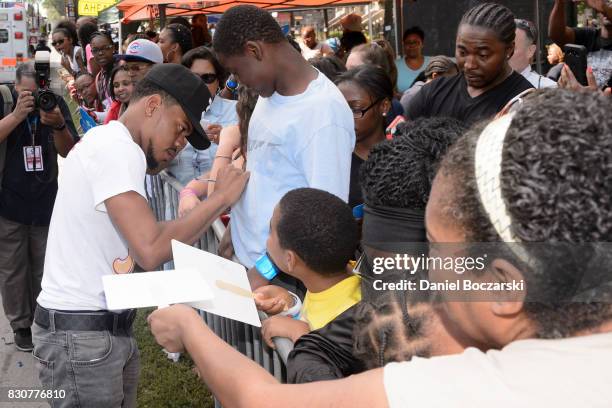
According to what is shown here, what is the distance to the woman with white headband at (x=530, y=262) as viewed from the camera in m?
1.12

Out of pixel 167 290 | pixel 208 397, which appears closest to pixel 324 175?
pixel 167 290

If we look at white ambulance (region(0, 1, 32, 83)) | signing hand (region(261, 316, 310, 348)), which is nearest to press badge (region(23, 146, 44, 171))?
signing hand (region(261, 316, 310, 348))

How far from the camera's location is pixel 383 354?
161cm

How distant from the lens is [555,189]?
111 centimetres

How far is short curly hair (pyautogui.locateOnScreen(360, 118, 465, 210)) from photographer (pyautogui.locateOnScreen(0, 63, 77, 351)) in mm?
3673

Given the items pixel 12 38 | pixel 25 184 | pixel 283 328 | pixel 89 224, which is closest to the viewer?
pixel 283 328

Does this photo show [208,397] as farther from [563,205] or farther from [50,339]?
[563,205]

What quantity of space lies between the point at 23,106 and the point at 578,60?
3.92m

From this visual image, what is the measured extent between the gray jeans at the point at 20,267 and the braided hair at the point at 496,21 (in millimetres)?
3450

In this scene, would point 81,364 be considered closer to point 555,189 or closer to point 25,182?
point 555,189

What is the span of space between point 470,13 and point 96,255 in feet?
8.11

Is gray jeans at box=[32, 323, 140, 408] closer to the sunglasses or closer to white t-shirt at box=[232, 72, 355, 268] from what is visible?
white t-shirt at box=[232, 72, 355, 268]

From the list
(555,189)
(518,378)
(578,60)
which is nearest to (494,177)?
(555,189)

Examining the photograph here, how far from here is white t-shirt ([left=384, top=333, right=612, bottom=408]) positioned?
1115mm
